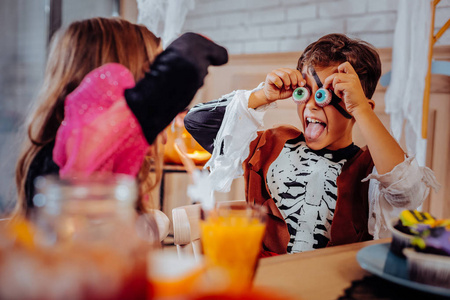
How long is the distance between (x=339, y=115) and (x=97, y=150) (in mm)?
855

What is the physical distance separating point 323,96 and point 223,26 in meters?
1.82

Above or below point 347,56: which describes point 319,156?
below

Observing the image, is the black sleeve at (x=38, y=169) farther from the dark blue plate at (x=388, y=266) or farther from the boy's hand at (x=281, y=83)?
the boy's hand at (x=281, y=83)

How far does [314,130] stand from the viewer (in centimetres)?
139

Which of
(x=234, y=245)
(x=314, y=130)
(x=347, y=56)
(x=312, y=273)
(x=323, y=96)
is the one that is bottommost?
(x=312, y=273)

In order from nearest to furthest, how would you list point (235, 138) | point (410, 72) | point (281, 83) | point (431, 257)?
point (431, 257)
point (281, 83)
point (235, 138)
point (410, 72)

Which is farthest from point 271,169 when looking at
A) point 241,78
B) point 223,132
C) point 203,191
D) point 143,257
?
point 241,78

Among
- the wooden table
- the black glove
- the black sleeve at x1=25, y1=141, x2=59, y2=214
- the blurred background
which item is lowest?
the wooden table

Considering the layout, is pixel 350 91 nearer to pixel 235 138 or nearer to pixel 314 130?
pixel 314 130

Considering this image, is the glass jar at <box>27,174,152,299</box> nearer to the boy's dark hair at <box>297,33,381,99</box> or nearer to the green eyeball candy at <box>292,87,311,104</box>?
the green eyeball candy at <box>292,87,311,104</box>

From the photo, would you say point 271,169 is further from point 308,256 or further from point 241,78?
point 241,78

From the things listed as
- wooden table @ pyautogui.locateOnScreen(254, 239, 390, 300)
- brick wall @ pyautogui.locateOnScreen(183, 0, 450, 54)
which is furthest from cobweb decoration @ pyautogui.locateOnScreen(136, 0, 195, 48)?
wooden table @ pyautogui.locateOnScreen(254, 239, 390, 300)

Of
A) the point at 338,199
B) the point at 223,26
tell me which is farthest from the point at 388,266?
the point at 223,26

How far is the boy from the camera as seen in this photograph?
4.01 ft
